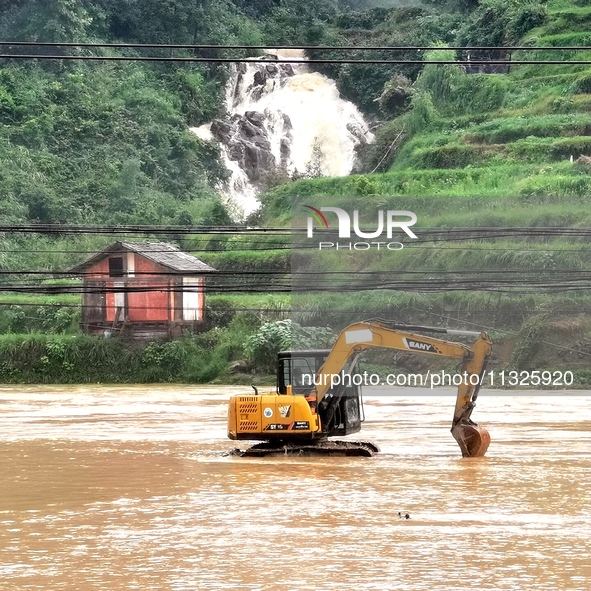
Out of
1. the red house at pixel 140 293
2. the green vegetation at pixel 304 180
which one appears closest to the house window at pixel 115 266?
the red house at pixel 140 293

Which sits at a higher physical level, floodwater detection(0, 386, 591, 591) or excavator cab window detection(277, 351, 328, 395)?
excavator cab window detection(277, 351, 328, 395)

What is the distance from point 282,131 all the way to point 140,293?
28027 mm

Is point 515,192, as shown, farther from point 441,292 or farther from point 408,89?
point 408,89

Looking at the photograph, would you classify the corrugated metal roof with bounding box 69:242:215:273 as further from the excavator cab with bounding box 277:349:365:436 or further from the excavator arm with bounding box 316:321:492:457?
the excavator arm with bounding box 316:321:492:457

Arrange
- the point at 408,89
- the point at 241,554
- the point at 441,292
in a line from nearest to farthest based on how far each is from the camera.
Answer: the point at 241,554, the point at 441,292, the point at 408,89

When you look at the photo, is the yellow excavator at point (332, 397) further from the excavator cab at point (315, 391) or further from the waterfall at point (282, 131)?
the waterfall at point (282, 131)

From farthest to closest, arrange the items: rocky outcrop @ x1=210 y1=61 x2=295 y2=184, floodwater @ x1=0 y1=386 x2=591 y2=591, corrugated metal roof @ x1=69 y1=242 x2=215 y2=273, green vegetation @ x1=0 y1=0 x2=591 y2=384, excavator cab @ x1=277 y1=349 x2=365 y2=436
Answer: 1. rocky outcrop @ x1=210 y1=61 x2=295 y2=184
2. corrugated metal roof @ x1=69 y1=242 x2=215 y2=273
3. green vegetation @ x1=0 y1=0 x2=591 y2=384
4. excavator cab @ x1=277 y1=349 x2=365 y2=436
5. floodwater @ x1=0 y1=386 x2=591 y2=591

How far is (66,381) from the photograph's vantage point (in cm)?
5406

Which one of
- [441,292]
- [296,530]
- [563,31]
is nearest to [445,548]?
[296,530]

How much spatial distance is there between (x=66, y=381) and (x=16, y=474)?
3243 cm

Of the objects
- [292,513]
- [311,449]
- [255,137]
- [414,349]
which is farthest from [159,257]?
[292,513]

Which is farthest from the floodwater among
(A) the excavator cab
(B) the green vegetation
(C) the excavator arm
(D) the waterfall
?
(D) the waterfall

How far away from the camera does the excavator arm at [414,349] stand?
845 inches

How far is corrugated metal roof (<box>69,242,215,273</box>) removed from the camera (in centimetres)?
5516
